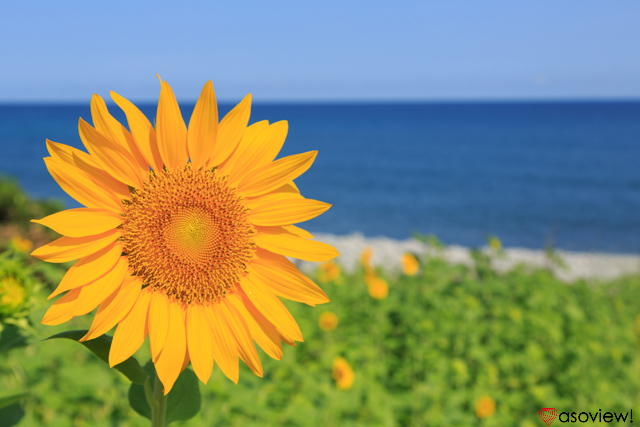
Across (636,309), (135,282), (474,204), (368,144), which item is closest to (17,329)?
(135,282)

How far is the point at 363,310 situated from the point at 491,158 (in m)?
43.2

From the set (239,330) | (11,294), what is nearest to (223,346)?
(239,330)

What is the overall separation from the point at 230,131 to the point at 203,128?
45 mm

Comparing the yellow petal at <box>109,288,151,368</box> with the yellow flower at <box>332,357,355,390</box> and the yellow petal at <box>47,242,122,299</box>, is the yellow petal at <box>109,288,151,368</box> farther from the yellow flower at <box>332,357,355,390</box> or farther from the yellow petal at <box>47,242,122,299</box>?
the yellow flower at <box>332,357,355,390</box>

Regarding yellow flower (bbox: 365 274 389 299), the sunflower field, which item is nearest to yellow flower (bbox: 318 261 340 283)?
the sunflower field

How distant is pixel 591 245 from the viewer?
17438 millimetres

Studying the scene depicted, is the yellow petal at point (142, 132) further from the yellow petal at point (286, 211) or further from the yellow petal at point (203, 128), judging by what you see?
the yellow petal at point (286, 211)

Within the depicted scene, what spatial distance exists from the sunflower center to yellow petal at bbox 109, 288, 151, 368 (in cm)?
4

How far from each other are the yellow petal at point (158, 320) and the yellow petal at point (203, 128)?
0.24 metres

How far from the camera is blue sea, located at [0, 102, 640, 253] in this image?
20.3 metres

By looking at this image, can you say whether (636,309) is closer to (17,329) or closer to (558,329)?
(558,329)

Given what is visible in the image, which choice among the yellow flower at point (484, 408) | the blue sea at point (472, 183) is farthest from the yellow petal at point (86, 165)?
the yellow flower at point (484, 408)

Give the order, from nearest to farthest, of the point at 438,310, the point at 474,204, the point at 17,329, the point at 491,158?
1. the point at 17,329
2. the point at 438,310
3. the point at 474,204
4. the point at 491,158

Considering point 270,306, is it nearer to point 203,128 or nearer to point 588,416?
point 203,128
